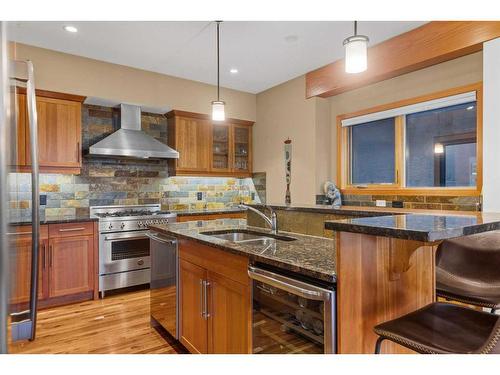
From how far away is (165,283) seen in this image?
2.51 m

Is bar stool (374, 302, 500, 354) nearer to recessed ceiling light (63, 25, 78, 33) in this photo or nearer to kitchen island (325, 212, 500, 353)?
kitchen island (325, 212, 500, 353)

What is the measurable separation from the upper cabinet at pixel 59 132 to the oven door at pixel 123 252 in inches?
34.9

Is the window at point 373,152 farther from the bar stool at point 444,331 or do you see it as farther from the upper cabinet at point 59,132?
the upper cabinet at point 59,132

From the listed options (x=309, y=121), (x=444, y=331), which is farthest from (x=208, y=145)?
(x=444, y=331)

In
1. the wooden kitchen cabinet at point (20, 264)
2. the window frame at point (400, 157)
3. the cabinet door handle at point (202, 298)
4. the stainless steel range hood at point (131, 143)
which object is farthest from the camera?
the stainless steel range hood at point (131, 143)

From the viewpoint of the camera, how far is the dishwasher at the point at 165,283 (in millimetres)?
2373

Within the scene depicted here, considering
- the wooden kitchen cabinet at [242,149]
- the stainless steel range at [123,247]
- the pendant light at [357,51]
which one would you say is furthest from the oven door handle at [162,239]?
the wooden kitchen cabinet at [242,149]

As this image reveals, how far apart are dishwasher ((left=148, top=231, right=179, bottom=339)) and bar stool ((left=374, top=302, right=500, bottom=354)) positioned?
159 cm

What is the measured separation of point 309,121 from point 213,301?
10.0 ft

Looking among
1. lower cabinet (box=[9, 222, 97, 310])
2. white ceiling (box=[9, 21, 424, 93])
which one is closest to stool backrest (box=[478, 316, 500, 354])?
white ceiling (box=[9, 21, 424, 93])

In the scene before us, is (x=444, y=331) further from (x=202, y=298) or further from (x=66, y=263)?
(x=66, y=263)

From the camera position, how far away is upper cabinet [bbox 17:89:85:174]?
3.47 metres

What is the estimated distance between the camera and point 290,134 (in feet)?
15.3
